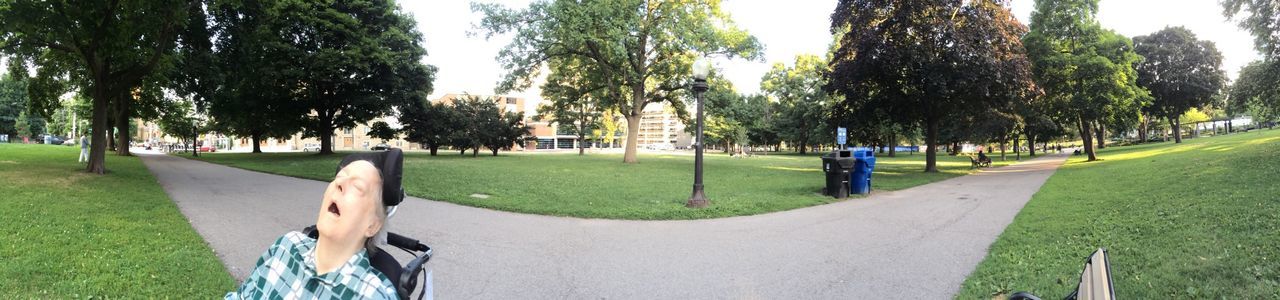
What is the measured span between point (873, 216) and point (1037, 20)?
23.1 m

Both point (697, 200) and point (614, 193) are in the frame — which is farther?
point (614, 193)

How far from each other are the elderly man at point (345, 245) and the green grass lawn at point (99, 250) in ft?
9.87

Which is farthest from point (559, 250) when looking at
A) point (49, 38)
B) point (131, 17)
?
point (49, 38)

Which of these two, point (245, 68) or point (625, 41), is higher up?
point (625, 41)

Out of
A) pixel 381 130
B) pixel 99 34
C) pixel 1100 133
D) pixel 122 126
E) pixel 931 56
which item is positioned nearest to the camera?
pixel 99 34

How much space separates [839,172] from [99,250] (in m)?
12.0

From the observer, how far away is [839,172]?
12023mm

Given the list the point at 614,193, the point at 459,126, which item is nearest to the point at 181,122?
the point at 459,126

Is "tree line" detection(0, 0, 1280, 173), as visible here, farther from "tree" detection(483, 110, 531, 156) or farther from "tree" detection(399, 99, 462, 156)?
"tree" detection(483, 110, 531, 156)

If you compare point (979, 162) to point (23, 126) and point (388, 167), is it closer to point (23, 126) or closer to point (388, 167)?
point (388, 167)

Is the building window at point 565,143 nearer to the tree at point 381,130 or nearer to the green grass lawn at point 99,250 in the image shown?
the tree at point 381,130

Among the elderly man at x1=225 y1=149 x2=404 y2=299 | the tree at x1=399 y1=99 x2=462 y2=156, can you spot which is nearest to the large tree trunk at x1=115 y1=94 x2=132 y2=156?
the tree at x1=399 y1=99 x2=462 y2=156

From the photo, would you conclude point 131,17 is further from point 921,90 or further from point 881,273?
point 921,90

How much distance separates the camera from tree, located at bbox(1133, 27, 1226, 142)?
1693 inches
